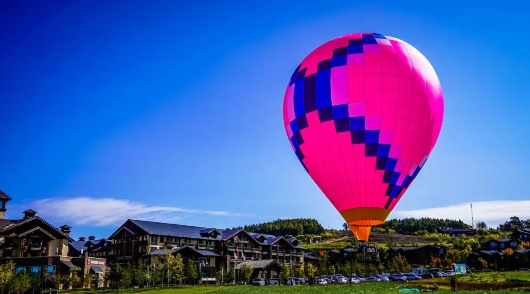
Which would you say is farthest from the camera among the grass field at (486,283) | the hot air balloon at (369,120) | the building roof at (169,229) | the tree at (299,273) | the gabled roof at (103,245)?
the gabled roof at (103,245)

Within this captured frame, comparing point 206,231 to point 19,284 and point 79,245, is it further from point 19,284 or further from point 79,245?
point 19,284

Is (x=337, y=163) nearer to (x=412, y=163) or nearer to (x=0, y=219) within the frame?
(x=412, y=163)

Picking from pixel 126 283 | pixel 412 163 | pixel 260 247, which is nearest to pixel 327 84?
pixel 412 163

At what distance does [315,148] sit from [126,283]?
29.9 meters

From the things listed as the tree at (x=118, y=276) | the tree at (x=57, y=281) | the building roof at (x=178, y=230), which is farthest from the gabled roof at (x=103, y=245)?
the tree at (x=57, y=281)

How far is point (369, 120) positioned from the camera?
78.8 ft

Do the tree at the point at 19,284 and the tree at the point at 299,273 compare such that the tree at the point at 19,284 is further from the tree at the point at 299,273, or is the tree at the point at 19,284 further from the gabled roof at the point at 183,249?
the tree at the point at 299,273

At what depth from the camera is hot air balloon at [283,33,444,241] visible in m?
24.0

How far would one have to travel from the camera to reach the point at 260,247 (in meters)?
77.9

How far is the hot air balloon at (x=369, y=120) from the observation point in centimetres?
2405

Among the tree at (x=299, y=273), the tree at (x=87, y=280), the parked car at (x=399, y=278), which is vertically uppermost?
the tree at (x=87, y=280)

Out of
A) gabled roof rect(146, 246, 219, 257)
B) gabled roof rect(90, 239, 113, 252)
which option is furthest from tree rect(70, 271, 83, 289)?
gabled roof rect(90, 239, 113, 252)

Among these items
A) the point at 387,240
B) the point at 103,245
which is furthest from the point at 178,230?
the point at 387,240

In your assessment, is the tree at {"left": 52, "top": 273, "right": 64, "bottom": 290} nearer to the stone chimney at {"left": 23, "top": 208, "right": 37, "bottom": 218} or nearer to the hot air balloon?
the stone chimney at {"left": 23, "top": 208, "right": 37, "bottom": 218}
